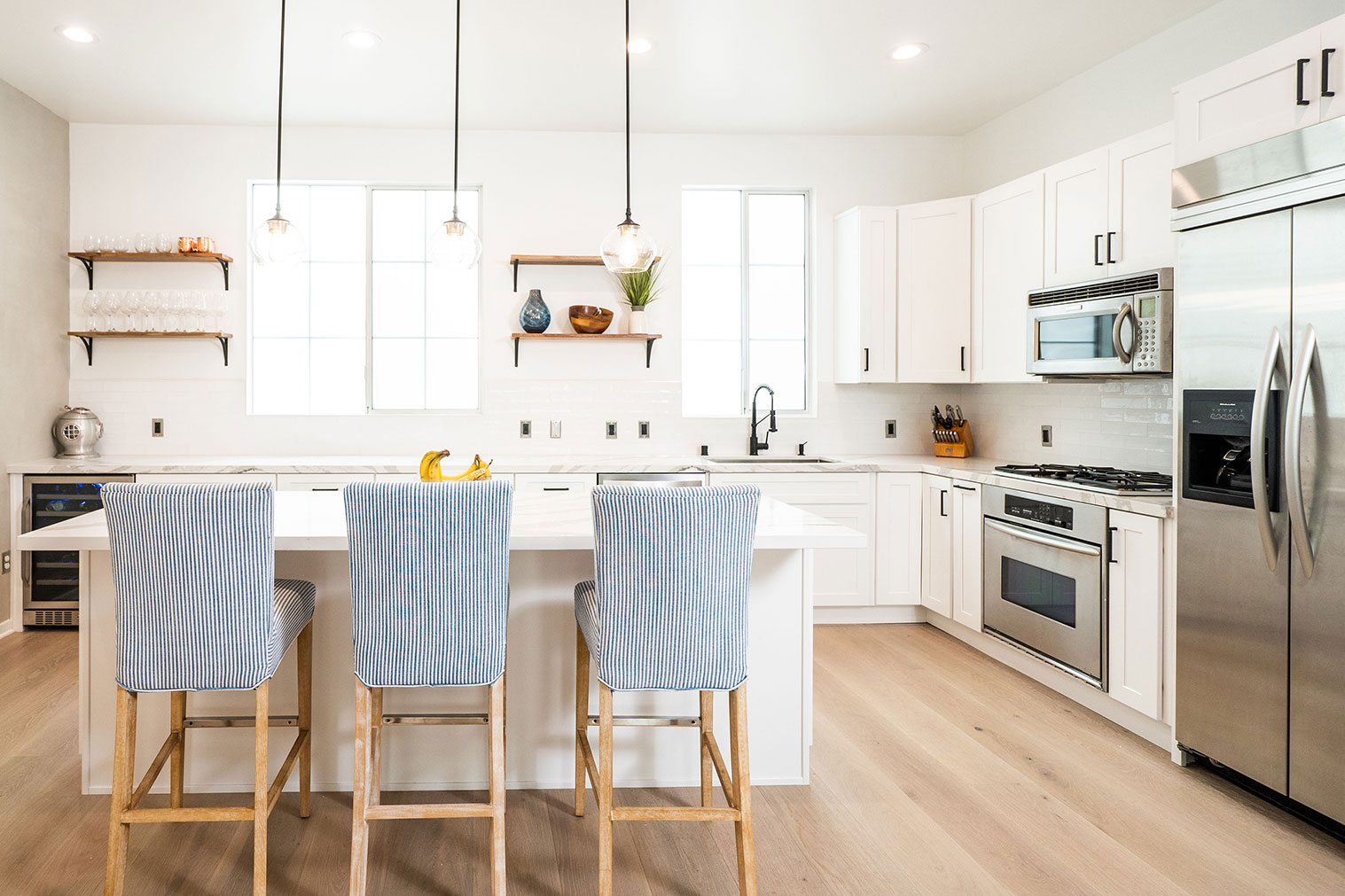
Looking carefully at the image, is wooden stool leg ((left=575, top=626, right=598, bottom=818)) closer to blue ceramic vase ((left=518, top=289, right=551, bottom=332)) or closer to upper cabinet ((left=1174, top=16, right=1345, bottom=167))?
upper cabinet ((left=1174, top=16, right=1345, bottom=167))

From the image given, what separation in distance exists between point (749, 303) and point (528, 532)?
328 cm

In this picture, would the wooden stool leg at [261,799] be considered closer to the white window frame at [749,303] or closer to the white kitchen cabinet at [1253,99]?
the white kitchen cabinet at [1253,99]

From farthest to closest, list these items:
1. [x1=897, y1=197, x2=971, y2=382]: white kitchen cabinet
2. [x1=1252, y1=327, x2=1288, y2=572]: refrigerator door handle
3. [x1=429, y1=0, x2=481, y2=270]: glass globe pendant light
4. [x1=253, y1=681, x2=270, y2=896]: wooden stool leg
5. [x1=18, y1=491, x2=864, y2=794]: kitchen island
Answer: [x1=897, y1=197, x2=971, y2=382]: white kitchen cabinet < [x1=429, y1=0, x2=481, y2=270]: glass globe pendant light < [x1=18, y1=491, x2=864, y2=794]: kitchen island < [x1=1252, y1=327, x2=1288, y2=572]: refrigerator door handle < [x1=253, y1=681, x2=270, y2=896]: wooden stool leg

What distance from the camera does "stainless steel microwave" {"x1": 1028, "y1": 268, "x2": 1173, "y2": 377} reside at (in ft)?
10.5

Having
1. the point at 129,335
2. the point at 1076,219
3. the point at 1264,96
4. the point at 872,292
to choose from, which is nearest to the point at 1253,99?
the point at 1264,96

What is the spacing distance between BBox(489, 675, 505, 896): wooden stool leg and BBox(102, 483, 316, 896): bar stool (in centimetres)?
52

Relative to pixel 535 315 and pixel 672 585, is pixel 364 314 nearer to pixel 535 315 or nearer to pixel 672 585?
pixel 535 315

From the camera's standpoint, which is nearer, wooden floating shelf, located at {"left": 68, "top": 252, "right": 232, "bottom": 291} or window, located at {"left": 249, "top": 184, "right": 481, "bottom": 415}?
wooden floating shelf, located at {"left": 68, "top": 252, "right": 232, "bottom": 291}

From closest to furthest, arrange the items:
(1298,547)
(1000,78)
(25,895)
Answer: (25,895) < (1298,547) < (1000,78)

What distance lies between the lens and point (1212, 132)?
Result: 2.67 m

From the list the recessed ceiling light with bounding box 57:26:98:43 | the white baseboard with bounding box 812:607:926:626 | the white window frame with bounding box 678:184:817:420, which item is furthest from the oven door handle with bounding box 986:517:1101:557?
the recessed ceiling light with bounding box 57:26:98:43

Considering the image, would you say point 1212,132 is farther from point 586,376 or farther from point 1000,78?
point 586,376

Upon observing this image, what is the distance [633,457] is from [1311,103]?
11.0ft

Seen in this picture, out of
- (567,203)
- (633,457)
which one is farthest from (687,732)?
(567,203)
